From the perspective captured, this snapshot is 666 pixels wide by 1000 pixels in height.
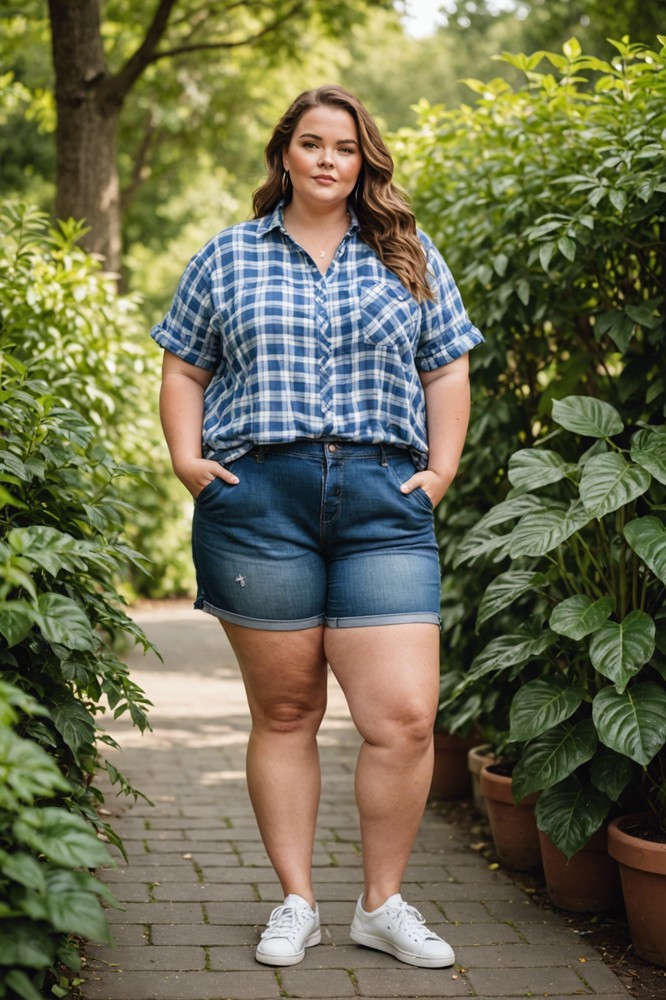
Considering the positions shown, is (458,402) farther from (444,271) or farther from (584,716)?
(584,716)

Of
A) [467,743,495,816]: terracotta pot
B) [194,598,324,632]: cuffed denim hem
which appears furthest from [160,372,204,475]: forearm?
[467,743,495,816]: terracotta pot

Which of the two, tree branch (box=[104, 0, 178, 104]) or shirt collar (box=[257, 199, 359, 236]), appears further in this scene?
tree branch (box=[104, 0, 178, 104])

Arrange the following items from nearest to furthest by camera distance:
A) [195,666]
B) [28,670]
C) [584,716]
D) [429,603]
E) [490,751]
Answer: [28,670] < [429,603] < [584,716] < [490,751] < [195,666]

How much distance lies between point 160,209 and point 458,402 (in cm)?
1710

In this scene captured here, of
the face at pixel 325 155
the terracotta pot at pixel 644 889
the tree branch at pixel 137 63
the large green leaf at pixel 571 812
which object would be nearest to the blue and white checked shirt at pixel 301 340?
the face at pixel 325 155

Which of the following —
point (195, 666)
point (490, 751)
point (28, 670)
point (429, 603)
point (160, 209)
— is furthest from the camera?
point (160, 209)

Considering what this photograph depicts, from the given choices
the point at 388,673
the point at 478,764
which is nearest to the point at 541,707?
the point at 388,673

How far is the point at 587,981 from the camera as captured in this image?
290 centimetres

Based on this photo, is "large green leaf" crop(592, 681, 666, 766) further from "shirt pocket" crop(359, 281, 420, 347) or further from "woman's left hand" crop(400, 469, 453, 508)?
"shirt pocket" crop(359, 281, 420, 347)

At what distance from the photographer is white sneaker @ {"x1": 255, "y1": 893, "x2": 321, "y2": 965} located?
115 inches

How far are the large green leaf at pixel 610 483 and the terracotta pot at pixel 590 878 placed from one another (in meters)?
0.98

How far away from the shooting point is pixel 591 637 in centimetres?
325

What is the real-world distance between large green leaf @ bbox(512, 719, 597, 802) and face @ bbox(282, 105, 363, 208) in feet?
4.87

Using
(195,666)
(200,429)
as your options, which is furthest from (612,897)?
(195,666)
